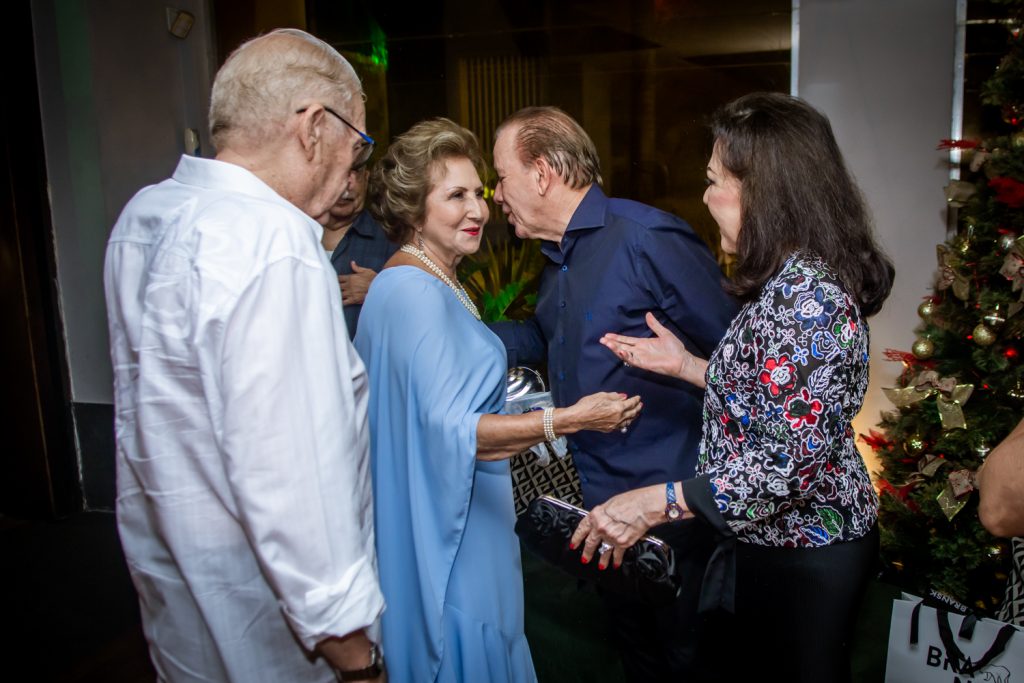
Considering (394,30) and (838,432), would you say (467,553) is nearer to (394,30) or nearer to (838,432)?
(838,432)

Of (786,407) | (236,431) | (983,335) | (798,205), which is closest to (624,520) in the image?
(786,407)

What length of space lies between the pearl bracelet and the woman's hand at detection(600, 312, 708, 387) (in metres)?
0.24

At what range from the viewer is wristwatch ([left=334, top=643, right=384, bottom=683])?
1.24 m

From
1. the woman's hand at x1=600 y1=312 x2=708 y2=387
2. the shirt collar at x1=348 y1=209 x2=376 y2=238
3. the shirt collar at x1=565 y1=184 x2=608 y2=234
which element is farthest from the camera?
the shirt collar at x1=348 y1=209 x2=376 y2=238

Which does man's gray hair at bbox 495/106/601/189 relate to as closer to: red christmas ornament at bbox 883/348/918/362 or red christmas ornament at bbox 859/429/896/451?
red christmas ornament at bbox 883/348/918/362

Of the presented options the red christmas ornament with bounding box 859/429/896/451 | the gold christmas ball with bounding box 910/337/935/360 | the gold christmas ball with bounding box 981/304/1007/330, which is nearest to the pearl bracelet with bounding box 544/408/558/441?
the gold christmas ball with bounding box 981/304/1007/330

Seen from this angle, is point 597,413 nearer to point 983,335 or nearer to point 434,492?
point 434,492

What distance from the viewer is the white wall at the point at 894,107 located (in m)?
3.74

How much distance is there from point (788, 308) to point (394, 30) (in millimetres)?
3893

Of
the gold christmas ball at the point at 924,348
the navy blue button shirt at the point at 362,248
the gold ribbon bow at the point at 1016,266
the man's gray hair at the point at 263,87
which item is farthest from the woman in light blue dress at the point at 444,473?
the gold christmas ball at the point at 924,348

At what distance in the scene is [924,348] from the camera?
10.5 feet

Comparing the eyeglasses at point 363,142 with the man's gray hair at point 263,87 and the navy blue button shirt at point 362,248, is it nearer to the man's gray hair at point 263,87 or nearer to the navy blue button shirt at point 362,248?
the man's gray hair at point 263,87

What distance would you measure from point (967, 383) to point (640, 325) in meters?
1.74

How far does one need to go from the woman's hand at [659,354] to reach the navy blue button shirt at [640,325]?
125mm
